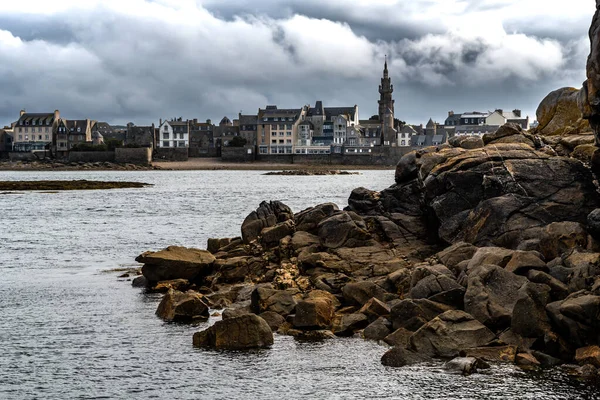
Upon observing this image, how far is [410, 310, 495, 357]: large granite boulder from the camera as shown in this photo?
16609mm

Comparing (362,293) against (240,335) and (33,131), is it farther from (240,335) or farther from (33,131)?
(33,131)

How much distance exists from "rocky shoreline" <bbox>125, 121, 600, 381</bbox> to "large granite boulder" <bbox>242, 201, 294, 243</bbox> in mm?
61

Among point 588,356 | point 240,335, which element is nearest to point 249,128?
point 240,335

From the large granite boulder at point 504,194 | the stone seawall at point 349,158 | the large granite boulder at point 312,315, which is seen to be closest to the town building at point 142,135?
the stone seawall at point 349,158

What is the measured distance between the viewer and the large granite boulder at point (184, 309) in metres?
21.0

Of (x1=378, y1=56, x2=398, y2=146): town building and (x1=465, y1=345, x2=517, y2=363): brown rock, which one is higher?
(x1=378, y1=56, x2=398, y2=146): town building

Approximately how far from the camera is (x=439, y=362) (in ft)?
53.3

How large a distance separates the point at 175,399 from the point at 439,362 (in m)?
5.40

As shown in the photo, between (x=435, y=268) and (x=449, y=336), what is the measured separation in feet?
11.9

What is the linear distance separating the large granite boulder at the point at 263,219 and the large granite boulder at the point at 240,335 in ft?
36.5

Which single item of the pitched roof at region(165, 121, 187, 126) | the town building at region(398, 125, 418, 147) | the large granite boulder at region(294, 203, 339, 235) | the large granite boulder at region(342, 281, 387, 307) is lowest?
the large granite boulder at region(342, 281, 387, 307)

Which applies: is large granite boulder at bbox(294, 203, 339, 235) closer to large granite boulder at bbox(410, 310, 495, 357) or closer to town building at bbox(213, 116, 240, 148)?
large granite boulder at bbox(410, 310, 495, 357)

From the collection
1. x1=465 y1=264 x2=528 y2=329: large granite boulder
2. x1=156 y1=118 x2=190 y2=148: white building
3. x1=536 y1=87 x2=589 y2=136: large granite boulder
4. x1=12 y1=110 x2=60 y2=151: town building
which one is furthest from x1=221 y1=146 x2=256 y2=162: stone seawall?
x1=465 y1=264 x2=528 y2=329: large granite boulder

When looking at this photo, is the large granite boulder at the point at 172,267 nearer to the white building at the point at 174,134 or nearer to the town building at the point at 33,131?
the white building at the point at 174,134
